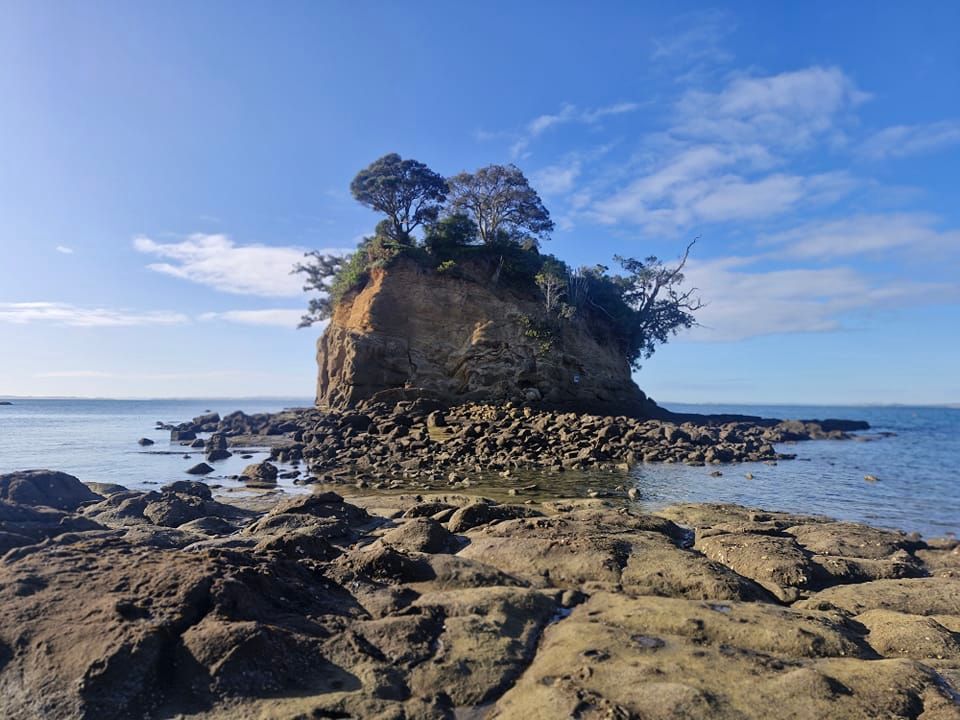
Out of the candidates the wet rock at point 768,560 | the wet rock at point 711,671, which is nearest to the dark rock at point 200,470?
the wet rock at point 768,560

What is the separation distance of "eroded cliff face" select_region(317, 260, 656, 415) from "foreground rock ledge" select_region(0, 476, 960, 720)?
28037 mm

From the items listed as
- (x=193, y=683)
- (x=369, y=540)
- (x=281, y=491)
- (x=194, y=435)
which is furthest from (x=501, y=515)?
(x=194, y=435)

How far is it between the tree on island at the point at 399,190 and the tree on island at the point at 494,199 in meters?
1.43

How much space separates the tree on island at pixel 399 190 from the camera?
136ft

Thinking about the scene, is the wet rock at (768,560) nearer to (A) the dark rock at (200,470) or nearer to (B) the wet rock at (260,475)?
(B) the wet rock at (260,475)

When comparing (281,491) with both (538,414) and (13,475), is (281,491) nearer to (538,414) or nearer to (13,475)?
(13,475)

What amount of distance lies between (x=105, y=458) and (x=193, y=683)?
30017 mm

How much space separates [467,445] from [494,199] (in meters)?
22.5

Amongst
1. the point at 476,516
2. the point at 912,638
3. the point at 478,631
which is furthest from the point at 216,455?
the point at 912,638

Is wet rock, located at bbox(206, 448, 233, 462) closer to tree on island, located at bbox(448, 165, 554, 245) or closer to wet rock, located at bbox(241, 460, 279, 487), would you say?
wet rock, located at bbox(241, 460, 279, 487)

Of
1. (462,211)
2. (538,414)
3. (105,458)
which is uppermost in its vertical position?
(462,211)

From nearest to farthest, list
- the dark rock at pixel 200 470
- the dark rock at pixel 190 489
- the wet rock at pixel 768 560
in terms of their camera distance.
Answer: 1. the wet rock at pixel 768 560
2. the dark rock at pixel 190 489
3. the dark rock at pixel 200 470

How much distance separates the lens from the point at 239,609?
17.1 feet

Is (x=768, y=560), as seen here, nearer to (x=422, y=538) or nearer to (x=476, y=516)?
(x=476, y=516)
